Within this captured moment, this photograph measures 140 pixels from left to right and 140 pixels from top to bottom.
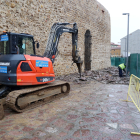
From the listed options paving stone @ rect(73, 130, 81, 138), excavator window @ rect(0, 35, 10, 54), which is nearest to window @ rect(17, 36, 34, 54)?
excavator window @ rect(0, 35, 10, 54)

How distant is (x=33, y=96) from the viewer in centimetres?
483

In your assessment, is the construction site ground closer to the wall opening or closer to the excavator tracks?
the excavator tracks

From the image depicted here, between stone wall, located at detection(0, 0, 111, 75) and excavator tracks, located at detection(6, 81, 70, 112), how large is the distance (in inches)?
185

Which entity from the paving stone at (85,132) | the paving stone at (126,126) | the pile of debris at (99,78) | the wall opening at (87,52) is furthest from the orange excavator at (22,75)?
the wall opening at (87,52)

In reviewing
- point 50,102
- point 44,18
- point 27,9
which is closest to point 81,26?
point 44,18

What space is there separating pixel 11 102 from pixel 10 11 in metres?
6.13

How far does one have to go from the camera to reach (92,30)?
16.2m

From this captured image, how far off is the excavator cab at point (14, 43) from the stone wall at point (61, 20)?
3.24 m

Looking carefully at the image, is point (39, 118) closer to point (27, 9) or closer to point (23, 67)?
point (23, 67)

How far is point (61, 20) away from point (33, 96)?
8.31 metres

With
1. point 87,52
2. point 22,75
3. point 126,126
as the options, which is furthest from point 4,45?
point 87,52

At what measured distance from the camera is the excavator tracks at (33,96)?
423cm

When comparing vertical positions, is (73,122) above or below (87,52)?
below

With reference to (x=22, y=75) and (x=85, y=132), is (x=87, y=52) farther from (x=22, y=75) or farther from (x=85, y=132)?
(x=85, y=132)
